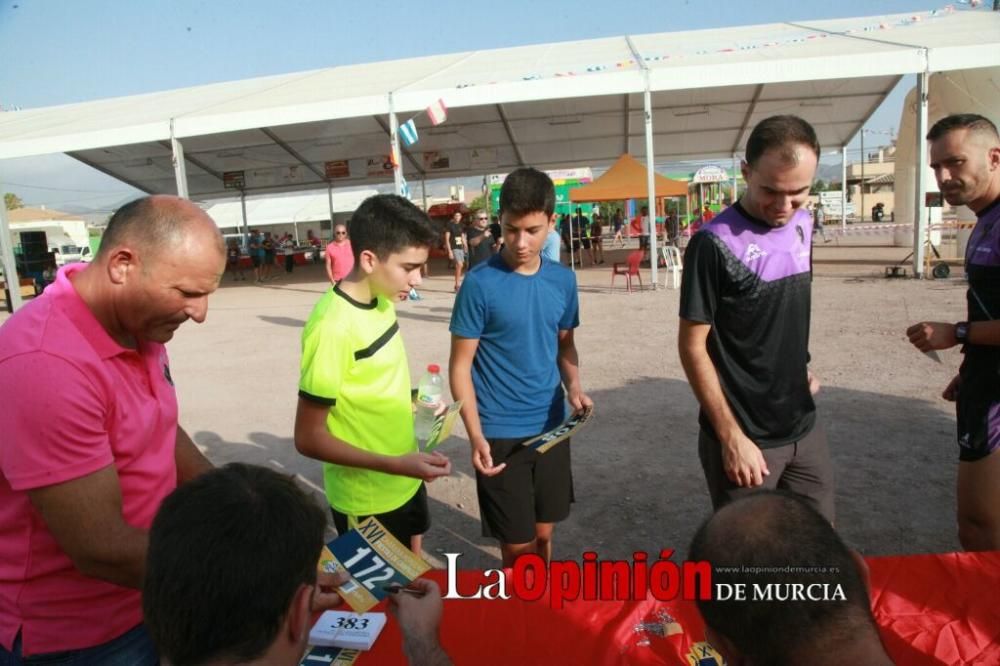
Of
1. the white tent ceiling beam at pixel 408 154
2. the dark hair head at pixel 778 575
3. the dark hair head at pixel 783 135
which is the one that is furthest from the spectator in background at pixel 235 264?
the dark hair head at pixel 778 575

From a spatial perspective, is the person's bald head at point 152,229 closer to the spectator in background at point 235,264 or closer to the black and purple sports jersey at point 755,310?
the black and purple sports jersey at point 755,310

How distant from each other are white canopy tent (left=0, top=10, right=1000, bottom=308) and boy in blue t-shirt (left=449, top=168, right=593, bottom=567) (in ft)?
38.2

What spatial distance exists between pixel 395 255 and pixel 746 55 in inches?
540

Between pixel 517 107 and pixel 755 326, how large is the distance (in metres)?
17.7

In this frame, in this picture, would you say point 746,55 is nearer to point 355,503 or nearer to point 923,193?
point 923,193

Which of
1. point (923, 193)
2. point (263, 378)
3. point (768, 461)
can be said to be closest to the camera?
point (768, 461)

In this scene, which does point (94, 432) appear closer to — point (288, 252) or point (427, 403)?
point (427, 403)

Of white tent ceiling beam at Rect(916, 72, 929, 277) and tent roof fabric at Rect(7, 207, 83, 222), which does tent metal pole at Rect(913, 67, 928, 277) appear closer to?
white tent ceiling beam at Rect(916, 72, 929, 277)

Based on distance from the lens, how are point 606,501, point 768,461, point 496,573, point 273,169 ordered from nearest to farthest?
point 496,573 → point 768,461 → point 606,501 → point 273,169

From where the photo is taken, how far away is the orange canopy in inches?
691

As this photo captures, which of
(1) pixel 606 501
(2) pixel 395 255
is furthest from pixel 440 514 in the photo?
(2) pixel 395 255

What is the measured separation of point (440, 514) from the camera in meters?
4.29

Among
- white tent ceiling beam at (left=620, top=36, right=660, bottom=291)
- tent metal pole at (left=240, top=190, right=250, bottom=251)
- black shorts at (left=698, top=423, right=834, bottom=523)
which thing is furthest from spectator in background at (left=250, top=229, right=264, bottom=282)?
black shorts at (left=698, top=423, right=834, bottom=523)

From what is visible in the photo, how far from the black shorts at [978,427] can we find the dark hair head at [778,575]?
1724 millimetres
